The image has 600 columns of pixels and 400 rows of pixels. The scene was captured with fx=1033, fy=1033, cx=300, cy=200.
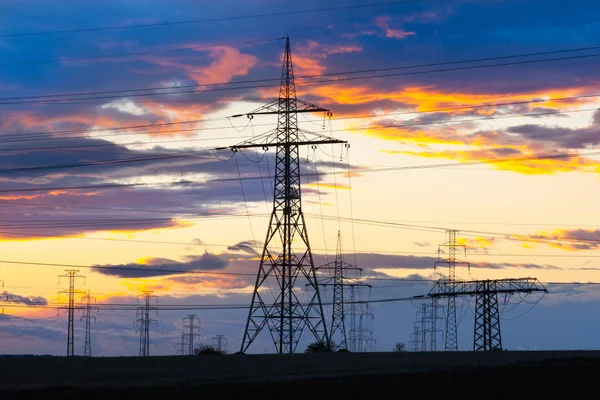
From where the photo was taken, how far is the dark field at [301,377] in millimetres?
60000

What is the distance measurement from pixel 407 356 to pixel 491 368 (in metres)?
17.3

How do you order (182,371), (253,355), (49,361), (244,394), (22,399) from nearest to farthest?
1. (22,399)
2. (244,394)
3. (182,371)
4. (49,361)
5. (253,355)

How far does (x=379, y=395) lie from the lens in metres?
61.0

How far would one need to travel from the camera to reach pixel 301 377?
6581cm

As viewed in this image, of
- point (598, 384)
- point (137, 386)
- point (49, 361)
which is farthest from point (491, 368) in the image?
point (49, 361)

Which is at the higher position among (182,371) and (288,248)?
(288,248)

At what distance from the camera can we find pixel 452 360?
83.4 meters

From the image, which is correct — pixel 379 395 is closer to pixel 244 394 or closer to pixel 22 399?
pixel 244 394

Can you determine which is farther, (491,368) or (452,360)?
(452,360)

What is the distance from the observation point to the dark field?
60000 mm

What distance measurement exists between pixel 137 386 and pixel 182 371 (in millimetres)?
11038

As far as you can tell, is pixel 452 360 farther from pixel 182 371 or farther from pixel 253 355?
pixel 182 371

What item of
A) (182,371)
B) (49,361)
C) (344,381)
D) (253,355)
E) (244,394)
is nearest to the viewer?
(244,394)

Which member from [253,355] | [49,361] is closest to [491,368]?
[253,355]
